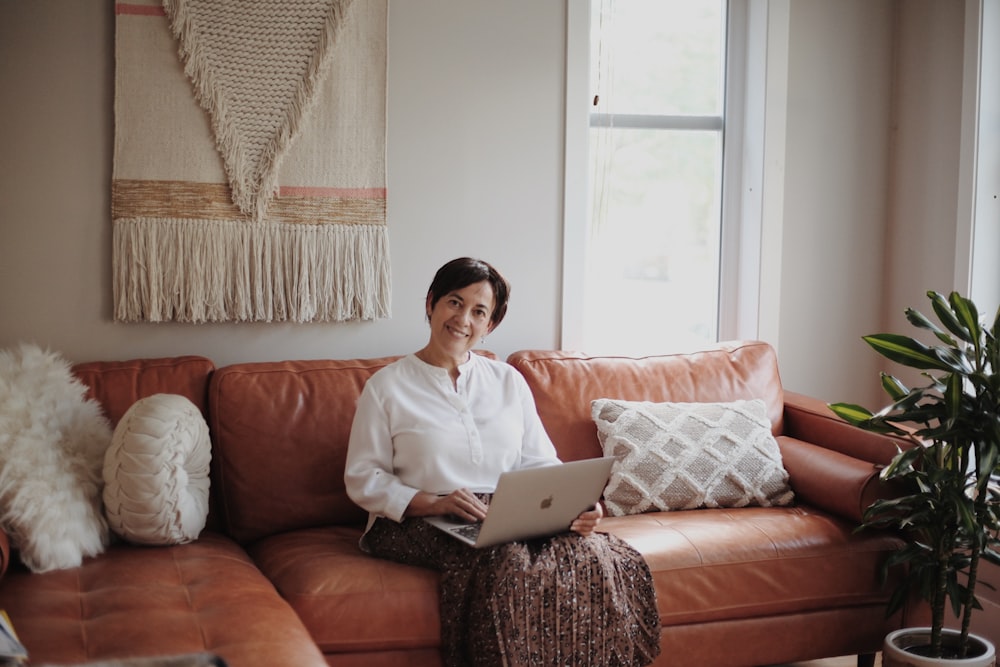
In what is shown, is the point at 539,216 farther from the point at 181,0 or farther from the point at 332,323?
the point at 181,0

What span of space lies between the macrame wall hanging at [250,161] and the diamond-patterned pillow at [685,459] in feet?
2.84

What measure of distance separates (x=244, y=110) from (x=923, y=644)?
2.42 meters

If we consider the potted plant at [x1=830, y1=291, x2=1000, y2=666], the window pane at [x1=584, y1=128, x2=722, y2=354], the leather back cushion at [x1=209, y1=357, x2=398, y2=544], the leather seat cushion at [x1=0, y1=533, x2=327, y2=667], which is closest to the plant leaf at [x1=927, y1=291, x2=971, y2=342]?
the potted plant at [x1=830, y1=291, x2=1000, y2=666]

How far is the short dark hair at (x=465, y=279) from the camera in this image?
2457 millimetres

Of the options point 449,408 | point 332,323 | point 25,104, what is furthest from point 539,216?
point 25,104

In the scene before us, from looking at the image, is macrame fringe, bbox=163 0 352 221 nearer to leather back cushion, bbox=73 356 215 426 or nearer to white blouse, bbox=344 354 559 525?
leather back cushion, bbox=73 356 215 426

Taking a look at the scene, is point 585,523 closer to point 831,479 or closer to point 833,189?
point 831,479

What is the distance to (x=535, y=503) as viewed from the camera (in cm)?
211

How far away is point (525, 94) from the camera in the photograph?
10.6 feet

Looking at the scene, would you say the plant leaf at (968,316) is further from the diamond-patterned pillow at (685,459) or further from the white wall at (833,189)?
the white wall at (833,189)

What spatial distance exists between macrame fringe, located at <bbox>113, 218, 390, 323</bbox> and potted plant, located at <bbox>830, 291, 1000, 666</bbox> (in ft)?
5.03

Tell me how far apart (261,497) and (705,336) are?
184cm

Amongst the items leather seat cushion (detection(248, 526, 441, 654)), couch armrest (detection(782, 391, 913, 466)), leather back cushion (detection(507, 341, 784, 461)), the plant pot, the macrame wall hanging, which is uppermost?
the macrame wall hanging

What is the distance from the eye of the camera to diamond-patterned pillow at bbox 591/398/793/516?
8.97ft
